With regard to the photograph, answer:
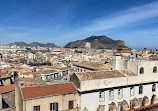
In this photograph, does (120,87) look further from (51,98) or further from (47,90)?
(47,90)

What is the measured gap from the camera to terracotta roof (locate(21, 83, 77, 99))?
14.3 metres

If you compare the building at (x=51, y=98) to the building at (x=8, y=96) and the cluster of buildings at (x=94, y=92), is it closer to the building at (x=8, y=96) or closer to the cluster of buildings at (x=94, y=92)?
the cluster of buildings at (x=94, y=92)

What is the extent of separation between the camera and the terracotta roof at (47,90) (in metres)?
14.3

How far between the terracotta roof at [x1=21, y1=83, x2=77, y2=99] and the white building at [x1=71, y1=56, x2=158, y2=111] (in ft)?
3.60

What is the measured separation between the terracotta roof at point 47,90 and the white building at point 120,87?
3.60ft

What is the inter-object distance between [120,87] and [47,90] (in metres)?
8.83

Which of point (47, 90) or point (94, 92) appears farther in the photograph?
point (94, 92)

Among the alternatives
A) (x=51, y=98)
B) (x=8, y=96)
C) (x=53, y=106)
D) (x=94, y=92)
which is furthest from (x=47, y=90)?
(x=8, y=96)

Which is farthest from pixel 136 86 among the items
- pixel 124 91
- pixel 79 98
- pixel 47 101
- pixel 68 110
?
pixel 47 101

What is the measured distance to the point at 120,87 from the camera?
1822 centimetres

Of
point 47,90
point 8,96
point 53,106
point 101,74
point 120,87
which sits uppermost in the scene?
point 101,74

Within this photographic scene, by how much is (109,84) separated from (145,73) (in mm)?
5909

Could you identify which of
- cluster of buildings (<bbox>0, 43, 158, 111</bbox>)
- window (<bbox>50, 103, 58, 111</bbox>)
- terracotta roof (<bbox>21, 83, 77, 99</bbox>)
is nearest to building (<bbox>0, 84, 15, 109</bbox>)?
cluster of buildings (<bbox>0, 43, 158, 111</bbox>)

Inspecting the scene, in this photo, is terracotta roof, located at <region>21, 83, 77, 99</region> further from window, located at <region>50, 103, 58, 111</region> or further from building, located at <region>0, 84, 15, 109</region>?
building, located at <region>0, 84, 15, 109</region>
